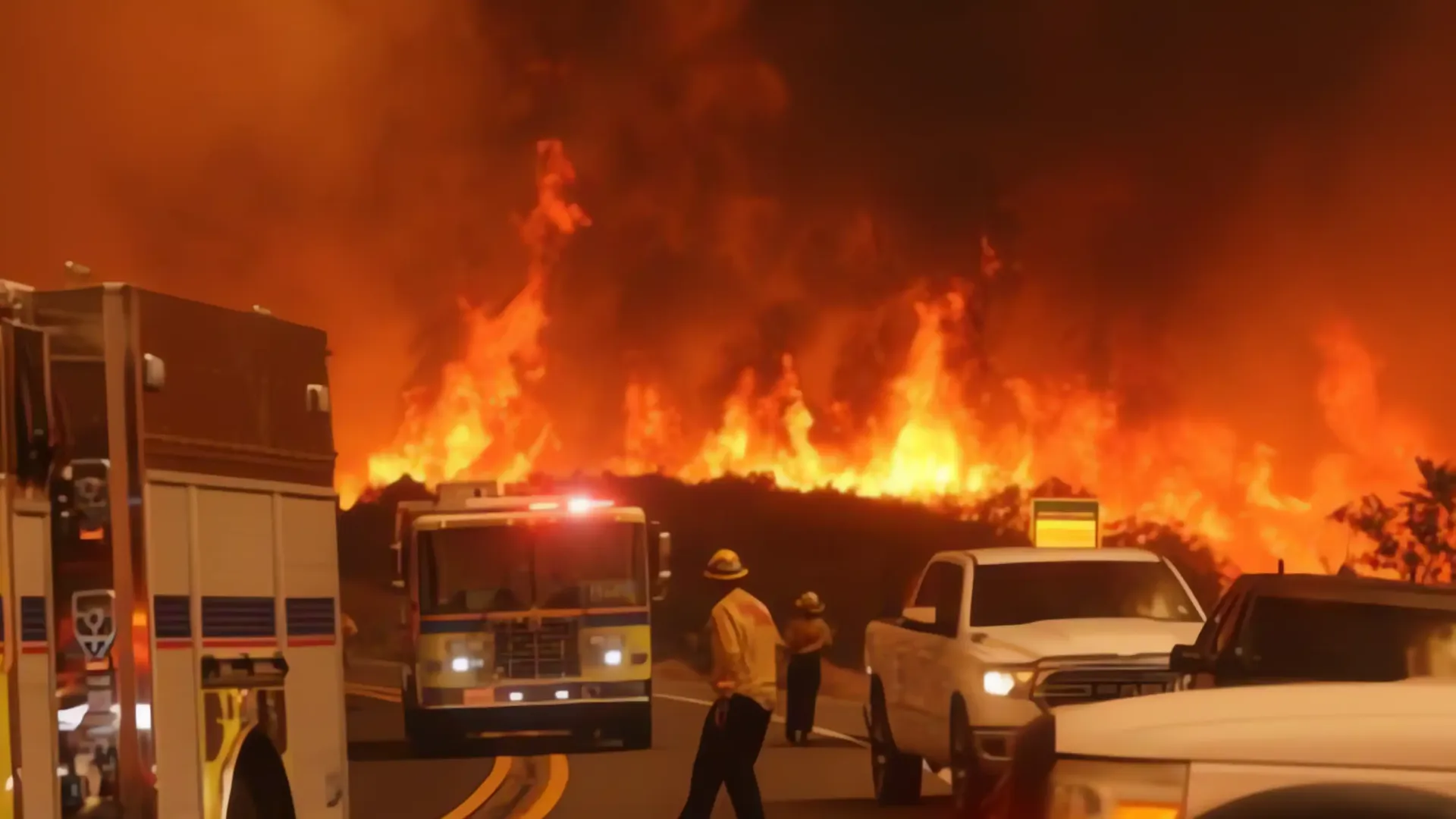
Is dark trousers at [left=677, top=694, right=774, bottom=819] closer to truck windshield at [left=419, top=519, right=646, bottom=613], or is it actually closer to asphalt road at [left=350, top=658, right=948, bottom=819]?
asphalt road at [left=350, top=658, right=948, bottom=819]

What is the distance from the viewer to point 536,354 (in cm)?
8525

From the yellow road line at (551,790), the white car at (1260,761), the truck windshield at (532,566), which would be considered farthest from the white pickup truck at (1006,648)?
the white car at (1260,761)

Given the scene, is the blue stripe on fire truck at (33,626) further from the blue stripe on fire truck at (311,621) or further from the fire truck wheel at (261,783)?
the blue stripe on fire truck at (311,621)

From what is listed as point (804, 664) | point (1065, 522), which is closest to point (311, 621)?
point (804, 664)

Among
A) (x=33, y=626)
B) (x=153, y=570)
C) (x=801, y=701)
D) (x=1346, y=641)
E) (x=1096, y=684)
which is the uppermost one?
(x=153, y=570)

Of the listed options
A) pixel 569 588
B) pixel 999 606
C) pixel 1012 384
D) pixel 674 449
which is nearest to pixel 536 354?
pixel 674 449

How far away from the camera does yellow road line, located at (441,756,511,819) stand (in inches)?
673

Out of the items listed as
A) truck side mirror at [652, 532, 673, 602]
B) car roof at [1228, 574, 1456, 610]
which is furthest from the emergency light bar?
car roof at [1228, 574, 1456, 610]

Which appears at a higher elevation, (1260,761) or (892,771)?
(1260,761)

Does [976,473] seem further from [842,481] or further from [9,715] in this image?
[9,715]

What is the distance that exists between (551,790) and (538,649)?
205 inches

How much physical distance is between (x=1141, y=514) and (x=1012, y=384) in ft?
70.5

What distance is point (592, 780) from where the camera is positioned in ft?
66.3

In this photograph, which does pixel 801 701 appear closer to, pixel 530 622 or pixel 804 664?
pixel 804 664
